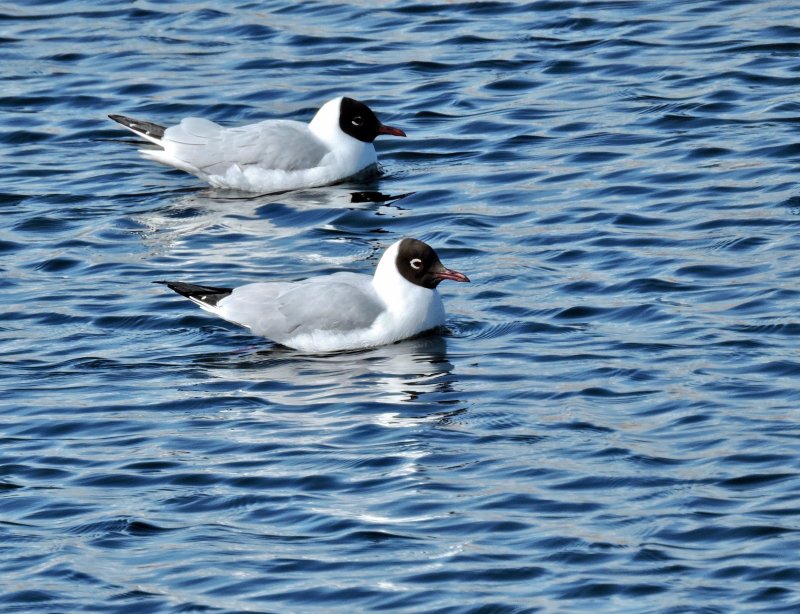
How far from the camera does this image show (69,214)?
17156 mm

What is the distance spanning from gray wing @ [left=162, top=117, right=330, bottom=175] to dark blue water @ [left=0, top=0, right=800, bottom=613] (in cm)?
35

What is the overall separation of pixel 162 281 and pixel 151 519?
4829mm

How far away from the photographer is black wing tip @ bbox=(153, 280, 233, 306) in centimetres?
1384

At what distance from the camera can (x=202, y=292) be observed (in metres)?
13.9

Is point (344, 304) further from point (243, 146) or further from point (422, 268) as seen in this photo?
point (243, 146)

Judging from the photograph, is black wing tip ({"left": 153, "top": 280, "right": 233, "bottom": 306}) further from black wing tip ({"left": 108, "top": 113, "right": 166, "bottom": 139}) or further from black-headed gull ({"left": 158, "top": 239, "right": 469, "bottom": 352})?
black wing tip ({"left": 108, "top": 113, "right": 166, "bottom": 139})

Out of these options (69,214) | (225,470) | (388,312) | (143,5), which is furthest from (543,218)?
(143,5)

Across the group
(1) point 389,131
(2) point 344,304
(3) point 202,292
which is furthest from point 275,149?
(2) point 344,304

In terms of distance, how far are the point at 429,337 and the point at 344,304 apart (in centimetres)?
67

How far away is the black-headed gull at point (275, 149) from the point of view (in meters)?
17.7

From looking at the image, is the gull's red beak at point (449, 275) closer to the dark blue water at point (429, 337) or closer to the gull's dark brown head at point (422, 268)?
the gull's dark brown head at point (422, 268)

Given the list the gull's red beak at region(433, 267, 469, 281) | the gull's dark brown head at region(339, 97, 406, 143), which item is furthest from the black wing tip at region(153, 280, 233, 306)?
the gull's dark brown head at region(339, 97, 406, 143)

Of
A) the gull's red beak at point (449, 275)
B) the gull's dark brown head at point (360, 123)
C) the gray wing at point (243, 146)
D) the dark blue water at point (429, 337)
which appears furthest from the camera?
the gull's dark brown head at point (360, 123)

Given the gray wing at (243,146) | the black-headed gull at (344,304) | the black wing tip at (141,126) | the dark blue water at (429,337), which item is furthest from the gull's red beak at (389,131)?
the black-headed gull at (344,304)
